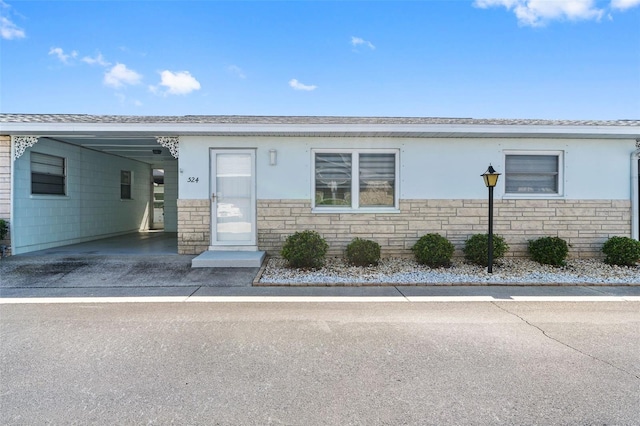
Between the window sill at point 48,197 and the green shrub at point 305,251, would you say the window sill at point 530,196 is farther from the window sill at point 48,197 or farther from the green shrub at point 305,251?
the window sill at point 48,197

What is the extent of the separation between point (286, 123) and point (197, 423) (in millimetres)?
6162

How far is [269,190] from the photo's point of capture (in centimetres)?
812

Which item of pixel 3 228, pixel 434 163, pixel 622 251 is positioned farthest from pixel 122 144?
pixel 622 251

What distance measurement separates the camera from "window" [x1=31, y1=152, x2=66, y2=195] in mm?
8508

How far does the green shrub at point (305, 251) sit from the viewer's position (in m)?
6.89

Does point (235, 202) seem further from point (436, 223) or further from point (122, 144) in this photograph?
point (436, 223)

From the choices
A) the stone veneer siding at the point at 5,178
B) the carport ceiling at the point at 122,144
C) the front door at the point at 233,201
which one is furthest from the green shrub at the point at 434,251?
the stone veneer siding at the point at 5,178

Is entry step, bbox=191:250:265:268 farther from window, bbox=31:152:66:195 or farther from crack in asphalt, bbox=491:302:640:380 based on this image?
window, bbox=31:152:66:195

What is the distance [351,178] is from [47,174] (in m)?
7.50

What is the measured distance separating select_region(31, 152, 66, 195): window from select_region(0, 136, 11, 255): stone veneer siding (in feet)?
1.83

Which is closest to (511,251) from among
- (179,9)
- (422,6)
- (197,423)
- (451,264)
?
(451,264)

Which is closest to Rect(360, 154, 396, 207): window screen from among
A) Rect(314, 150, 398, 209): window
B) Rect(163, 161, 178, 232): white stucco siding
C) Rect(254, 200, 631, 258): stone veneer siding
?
Rect(314, 150, 398, 209): window

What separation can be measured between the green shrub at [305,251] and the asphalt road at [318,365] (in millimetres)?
2132

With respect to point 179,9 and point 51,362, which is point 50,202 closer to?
point 179,9
